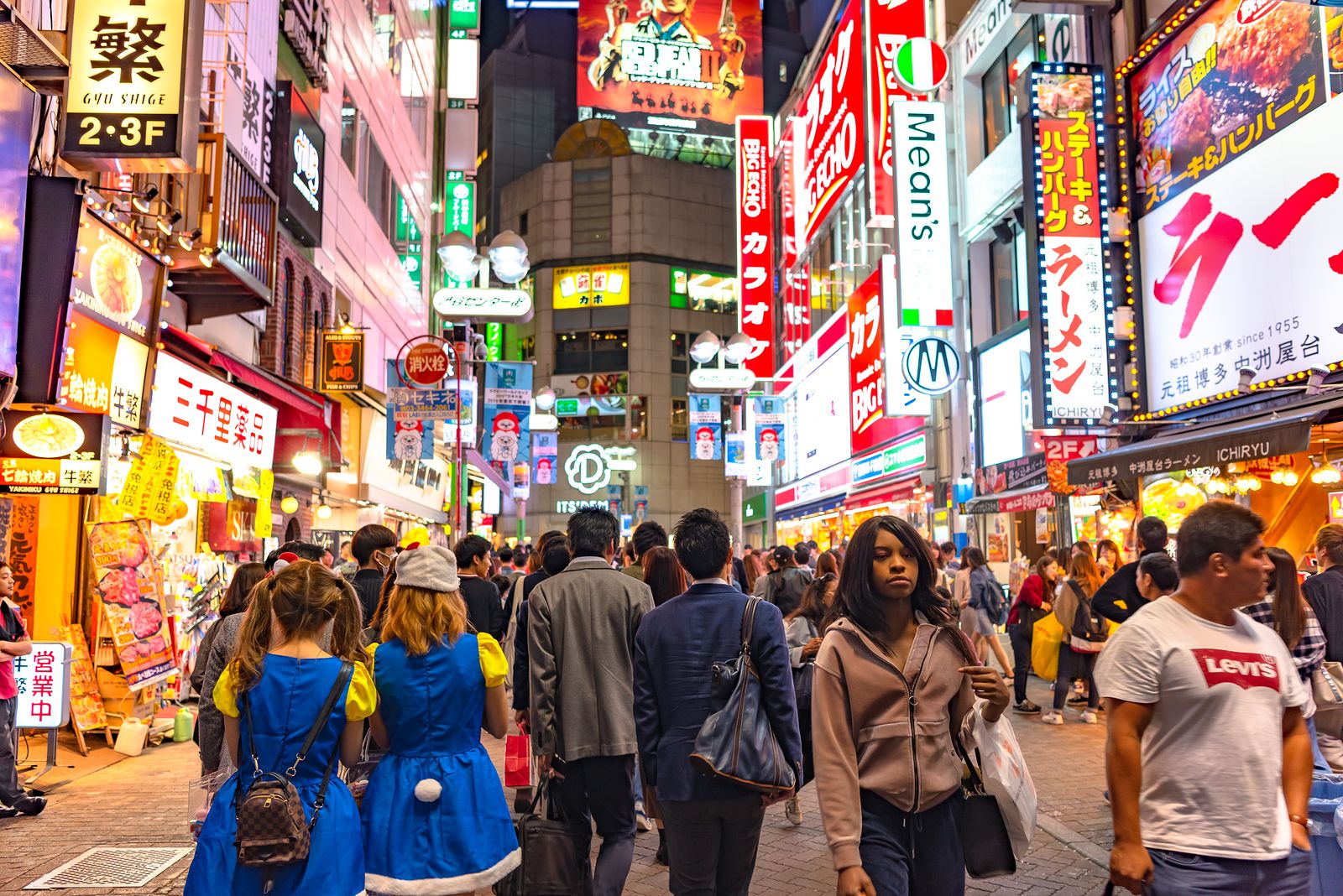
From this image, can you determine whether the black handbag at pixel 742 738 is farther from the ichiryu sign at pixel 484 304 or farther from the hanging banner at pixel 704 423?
the hanging banner at pixel 704 423

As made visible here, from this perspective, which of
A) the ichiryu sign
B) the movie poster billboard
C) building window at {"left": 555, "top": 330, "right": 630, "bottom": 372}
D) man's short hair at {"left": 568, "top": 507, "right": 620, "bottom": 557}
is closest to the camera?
man's short hair at {"left": 568, "top": 507, "right": 620, "bottom": 557}

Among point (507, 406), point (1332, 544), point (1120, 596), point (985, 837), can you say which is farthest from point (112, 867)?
point (507, 406)

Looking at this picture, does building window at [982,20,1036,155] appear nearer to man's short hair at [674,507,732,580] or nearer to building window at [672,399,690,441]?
man's short hair at [674,507,732,580]

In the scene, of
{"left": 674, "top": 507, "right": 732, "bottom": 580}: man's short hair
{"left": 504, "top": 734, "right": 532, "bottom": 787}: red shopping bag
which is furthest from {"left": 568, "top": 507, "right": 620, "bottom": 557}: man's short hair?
{"left": 504, "top": 734, "right": 532, "bottom": 787}: red shopping bag

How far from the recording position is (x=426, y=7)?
1309 inches

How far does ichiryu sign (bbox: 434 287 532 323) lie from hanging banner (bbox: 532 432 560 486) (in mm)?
27352

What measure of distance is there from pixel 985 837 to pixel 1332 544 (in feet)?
13.9

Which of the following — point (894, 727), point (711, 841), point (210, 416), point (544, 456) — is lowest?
point (711, 841)

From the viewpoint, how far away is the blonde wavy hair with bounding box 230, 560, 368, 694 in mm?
4074

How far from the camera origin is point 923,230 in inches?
857

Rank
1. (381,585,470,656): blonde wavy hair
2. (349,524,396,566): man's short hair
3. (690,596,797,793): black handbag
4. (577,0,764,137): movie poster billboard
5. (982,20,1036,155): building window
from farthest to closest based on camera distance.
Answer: (577,0,764,137): movie poster billboard
(982,20,1036,155): building window
(349,524,396,566): man's short hair
(381,585,470,656): blonde wavy hair
(690,596,797,793): black handbag

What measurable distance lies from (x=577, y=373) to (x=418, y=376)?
37.1 meters

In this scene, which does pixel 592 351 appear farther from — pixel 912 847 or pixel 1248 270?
pixel 912 847

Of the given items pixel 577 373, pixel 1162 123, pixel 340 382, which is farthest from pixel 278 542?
pixel 577 373
